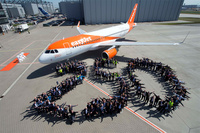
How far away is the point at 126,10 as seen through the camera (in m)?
63.2

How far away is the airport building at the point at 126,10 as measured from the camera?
60.5m

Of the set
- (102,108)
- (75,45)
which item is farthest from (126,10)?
(102,108)

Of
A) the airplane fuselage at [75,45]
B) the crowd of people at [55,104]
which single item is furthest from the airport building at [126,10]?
the crowd of people at [55,104]

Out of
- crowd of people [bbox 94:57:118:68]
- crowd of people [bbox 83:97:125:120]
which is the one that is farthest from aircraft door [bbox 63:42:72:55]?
crowd of people [bbox 83:97:125:120]

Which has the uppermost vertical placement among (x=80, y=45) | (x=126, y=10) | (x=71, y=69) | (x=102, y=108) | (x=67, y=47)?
(x=126, y=10)

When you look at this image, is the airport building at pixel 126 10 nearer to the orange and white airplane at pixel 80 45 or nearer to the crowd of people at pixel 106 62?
the orange and white airplane at pixel 80 45

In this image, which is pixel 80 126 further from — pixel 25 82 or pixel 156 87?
pixel 25 82

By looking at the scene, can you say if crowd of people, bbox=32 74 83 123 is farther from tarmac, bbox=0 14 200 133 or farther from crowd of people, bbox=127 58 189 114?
crowd of people, bbox=127 58 189 114

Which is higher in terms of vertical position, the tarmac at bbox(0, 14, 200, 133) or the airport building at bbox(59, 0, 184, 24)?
the airport building at bbox(59, 0, 184, 24)

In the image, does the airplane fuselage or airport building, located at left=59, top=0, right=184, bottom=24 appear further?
airport building, located at left=59, top=0, right=184, bottom=24

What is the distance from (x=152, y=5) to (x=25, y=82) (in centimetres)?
7594

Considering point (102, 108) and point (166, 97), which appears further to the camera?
point (166, 97)

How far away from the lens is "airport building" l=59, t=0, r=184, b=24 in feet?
199

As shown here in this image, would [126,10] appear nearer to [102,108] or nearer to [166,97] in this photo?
[166,97]
